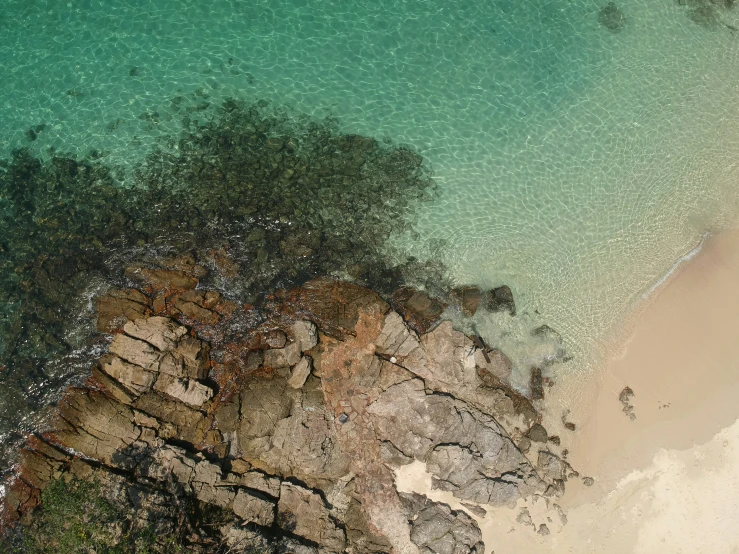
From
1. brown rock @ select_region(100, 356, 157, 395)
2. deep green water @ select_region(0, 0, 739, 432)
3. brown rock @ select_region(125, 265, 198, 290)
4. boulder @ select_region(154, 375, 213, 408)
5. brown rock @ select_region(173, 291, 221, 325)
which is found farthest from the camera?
deep green water @ select_region(0, 0, 739, 432)

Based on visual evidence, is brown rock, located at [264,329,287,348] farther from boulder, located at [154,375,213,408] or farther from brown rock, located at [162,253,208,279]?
brown rock, located at [162,253,208,279]

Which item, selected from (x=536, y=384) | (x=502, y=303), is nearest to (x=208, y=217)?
(x=502, y=303)

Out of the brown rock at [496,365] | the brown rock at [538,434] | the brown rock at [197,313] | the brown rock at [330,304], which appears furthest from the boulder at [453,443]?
the brown rock at [197,313]

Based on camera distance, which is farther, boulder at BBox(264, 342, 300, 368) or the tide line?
the tide line

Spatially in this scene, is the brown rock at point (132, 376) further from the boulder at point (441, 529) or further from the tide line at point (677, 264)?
the tide line at point (677, 264)

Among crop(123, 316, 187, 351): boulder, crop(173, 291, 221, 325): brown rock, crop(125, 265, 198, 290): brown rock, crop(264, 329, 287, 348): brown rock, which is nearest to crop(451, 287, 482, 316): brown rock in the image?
crop(264, 329, 287, 348): brown rock

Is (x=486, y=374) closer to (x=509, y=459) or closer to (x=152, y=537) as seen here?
(x=509, y=459)

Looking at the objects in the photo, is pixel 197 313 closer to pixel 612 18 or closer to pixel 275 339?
pixel 275 339

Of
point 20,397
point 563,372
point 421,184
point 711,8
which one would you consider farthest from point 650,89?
point 20,397
